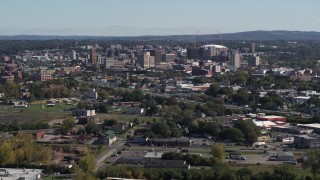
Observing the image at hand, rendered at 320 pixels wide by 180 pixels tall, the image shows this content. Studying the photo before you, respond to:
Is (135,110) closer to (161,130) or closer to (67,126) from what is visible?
(67,126)

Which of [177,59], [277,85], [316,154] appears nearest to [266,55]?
[177,59]

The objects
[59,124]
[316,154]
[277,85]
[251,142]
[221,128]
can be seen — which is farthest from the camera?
[277,85]

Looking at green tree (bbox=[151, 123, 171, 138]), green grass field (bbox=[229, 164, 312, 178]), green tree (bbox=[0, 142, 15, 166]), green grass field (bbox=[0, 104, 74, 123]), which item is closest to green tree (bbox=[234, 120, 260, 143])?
green tree (bbox=[151, 123, 171, 138])

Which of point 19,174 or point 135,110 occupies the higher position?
point 19,174

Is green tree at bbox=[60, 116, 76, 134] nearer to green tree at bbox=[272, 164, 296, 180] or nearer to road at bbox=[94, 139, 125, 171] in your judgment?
road at bbox=[94, 139, 125, 171]

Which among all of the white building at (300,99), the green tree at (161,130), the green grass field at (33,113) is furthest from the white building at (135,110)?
the white building at (300,99)

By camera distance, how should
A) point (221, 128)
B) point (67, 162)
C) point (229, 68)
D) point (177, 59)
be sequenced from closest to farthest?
point (67, 162) < point (221, 128) < point (229, 68) < point (177, 59)

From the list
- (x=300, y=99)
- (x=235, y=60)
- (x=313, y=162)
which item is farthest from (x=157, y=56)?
(x=313, y=162)

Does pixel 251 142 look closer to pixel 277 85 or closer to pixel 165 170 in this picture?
→ pixel 165 170
